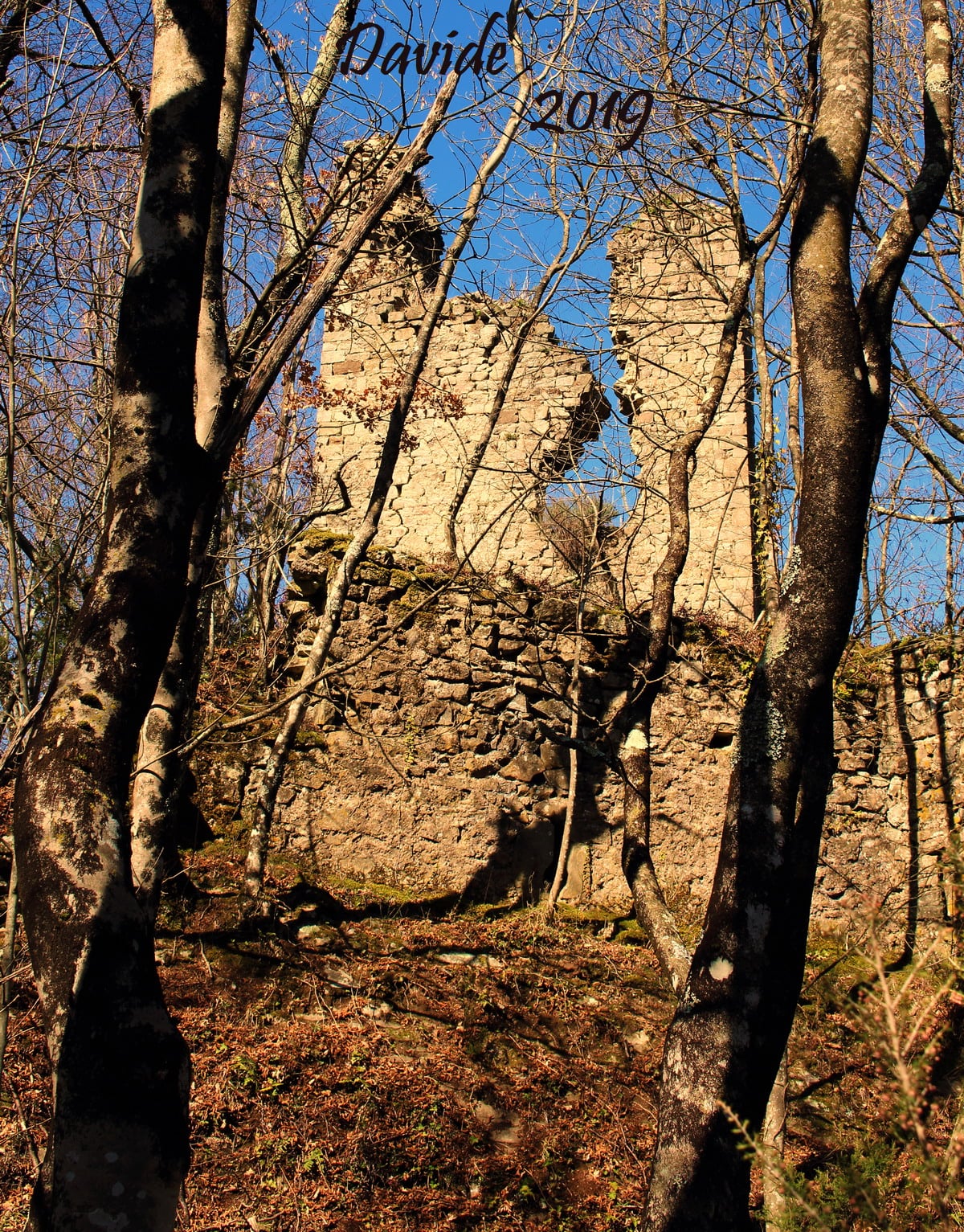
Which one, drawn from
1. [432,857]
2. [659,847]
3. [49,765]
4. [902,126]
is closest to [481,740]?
[432,857]

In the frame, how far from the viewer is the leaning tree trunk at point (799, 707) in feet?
7.29

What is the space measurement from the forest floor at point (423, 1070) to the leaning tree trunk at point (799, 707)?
693 mm

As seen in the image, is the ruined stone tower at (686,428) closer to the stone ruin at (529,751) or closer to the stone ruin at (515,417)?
the stone ruin at (515,417)

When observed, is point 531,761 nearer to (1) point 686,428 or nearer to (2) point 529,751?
(2) point 529,751

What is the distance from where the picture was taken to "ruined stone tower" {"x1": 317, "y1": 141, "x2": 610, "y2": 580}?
31.7 feet

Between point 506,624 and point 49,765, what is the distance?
4.87 metres

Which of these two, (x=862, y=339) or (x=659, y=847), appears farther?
(x=659, y=847)

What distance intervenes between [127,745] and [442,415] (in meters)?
8.47

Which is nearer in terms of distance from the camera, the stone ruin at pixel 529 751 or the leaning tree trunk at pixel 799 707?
the leaning tree trunk at pixel 799 707

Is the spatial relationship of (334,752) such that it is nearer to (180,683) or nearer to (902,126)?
(180,683)

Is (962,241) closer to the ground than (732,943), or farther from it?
farther from it

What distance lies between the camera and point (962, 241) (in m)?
6.34

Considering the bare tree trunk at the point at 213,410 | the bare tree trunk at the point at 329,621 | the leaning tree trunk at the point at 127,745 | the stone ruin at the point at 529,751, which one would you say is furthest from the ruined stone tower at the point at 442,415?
the leaning tree trunk at the point at 127,745

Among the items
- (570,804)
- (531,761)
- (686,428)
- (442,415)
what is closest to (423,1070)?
(570,804)
